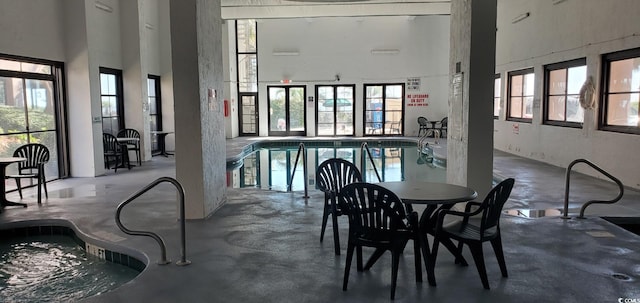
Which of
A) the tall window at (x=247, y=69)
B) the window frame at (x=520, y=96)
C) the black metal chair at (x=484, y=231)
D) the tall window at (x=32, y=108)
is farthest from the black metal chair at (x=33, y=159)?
the tall window at (x=247, y=69)

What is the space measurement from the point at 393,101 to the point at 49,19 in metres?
10.9

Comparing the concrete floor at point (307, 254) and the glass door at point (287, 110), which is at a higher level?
the glass door at point (287, 110)

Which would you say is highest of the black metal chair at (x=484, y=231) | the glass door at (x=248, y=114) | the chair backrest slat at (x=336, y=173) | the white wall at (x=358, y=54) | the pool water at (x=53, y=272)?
the white wall at (x=358, y=54)

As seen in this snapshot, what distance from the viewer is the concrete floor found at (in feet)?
10.5

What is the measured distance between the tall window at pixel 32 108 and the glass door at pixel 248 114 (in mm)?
8308

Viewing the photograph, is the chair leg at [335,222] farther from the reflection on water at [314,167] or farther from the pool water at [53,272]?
the reflection on water at [314,167]

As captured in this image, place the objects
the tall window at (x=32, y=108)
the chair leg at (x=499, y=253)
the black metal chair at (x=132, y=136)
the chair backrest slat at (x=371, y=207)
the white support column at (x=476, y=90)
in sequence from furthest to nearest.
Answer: the black metal chair at (x=132, y=136) → the tall window at (x=32, y=108) → the white support column at (x=476, y=90) → the chair leg at (x=499, y=253) → the chair backrest slat at (x=371, y=207)

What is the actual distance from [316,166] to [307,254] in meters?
6.60

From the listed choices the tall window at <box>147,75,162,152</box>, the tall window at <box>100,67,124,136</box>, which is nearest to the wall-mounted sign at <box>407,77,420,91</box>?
the tall window at <box>147,75,162,152</box>

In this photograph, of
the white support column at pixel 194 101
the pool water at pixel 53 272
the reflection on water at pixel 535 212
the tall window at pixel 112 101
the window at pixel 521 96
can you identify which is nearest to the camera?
the pool water at pixel 53 272

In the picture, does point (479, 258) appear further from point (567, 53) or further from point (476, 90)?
point (567, 53)

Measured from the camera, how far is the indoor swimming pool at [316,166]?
28.5 ft

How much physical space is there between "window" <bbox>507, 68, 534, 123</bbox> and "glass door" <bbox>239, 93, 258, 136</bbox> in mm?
8256

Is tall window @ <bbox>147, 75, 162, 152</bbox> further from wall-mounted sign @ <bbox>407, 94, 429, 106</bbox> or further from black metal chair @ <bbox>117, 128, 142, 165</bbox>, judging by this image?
wall-mounted sign @ <bbox>407, 94, 429, 106</bbox>
